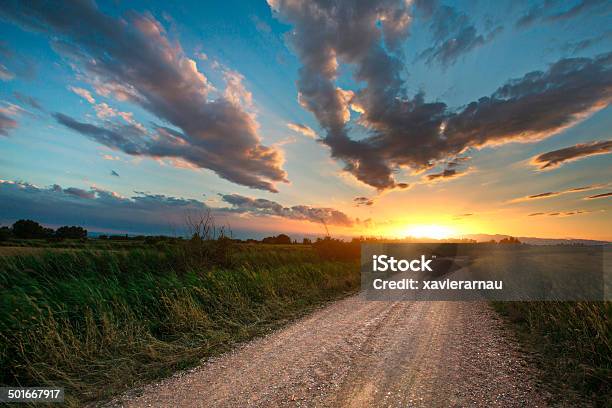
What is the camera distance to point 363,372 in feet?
18.1

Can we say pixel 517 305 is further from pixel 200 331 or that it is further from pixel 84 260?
pixel 84 260

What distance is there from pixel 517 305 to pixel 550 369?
6.38 metres

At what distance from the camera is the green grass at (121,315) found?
18.1ft

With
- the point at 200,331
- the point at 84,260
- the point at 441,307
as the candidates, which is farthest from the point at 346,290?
the point at 84,260

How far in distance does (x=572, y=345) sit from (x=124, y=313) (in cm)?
1174

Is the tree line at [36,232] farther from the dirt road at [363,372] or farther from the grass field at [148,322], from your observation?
the dirt road at [363,372]

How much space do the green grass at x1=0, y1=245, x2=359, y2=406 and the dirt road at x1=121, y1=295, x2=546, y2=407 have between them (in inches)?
37.5

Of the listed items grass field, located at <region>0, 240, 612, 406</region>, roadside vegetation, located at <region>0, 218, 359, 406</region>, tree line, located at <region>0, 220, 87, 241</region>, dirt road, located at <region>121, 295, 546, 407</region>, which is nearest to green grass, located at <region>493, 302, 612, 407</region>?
grass field, located at <region>0, 240, 612, 406</region>

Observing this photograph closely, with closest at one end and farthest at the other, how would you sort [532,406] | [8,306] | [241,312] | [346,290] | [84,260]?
[532,406], [8,306], [241,312], [84,260], [346,290]

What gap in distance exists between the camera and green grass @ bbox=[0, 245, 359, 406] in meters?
5.51

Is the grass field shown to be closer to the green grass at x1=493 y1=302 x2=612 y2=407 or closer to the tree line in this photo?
the green grass at x1=493 y1=302 x2=612 y2=407

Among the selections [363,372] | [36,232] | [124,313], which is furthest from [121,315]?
[36,232]

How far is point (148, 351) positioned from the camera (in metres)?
6.21

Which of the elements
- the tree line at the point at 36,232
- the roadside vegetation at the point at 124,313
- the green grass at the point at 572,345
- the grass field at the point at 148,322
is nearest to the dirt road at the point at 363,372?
the green grass at the point at 572,345
